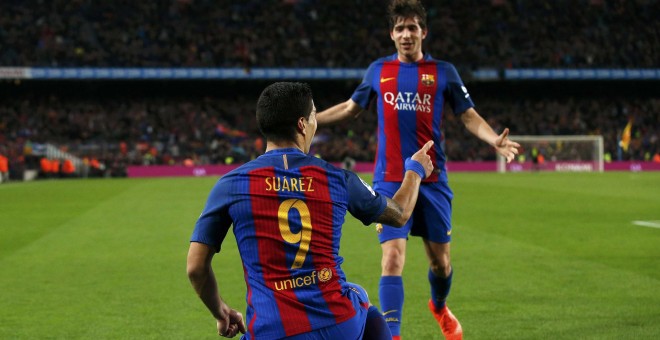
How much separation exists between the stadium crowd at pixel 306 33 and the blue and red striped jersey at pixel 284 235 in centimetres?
4277

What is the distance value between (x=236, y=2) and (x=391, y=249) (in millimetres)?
44949

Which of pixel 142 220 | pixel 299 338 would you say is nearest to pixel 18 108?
pixel 142 220

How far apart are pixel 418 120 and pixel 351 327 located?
9.07 ft

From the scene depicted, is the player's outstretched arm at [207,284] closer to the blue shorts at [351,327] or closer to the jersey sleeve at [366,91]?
the blue shorts at [351,327]

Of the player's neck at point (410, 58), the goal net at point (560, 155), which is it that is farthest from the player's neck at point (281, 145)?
the goal net at point (560, 155)

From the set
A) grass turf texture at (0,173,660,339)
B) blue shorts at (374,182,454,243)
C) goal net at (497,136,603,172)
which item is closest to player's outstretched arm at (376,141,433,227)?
blue shorts at (374,182,454,243)

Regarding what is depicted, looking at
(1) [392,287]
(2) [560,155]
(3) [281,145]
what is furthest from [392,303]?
(2) [560,155]

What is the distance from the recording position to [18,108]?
4438cm

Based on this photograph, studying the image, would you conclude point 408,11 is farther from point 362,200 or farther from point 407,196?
point 362,200

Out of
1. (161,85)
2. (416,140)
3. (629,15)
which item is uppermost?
(629,15)

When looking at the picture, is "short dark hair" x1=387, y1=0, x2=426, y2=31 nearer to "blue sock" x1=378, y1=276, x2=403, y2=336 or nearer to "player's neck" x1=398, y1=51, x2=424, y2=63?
"player's neck" x1=398, y1=51, x2=424, y2=63

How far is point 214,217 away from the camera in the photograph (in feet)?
9.82

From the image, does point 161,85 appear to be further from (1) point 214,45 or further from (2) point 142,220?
(2) point 142,220

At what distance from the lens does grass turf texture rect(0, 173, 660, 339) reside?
6.00 meters
